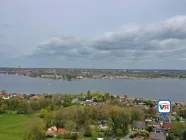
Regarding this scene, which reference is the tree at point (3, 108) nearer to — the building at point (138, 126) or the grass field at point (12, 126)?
the grass field at point (12, 126)

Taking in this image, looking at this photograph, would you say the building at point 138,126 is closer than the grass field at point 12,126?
No

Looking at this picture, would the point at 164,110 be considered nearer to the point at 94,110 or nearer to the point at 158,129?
the point at 158,129

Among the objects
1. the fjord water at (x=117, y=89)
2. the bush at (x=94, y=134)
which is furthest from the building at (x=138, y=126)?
the fjord water at (x=117, y=89)

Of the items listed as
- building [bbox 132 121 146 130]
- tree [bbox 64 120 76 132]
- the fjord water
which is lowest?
the fjord water

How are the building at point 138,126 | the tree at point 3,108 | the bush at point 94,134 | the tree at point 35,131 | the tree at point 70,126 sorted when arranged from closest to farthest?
the tree at point 35,131 → the bush at point 94,134 → the tree at point 70,126 → the building at point 138,126 → the tree at point 3,108

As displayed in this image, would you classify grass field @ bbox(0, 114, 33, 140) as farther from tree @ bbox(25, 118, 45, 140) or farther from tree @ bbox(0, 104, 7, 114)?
tree @ bbox(25, 118, 45, 140)

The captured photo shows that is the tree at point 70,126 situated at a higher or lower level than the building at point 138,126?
higher

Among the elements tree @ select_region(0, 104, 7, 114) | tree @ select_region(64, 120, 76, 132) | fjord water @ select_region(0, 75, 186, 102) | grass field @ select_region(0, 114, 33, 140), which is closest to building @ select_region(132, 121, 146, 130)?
tree @ select_region(64, 120, 76, 132)

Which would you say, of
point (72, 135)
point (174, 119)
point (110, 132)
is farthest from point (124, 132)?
point (174, 119)
